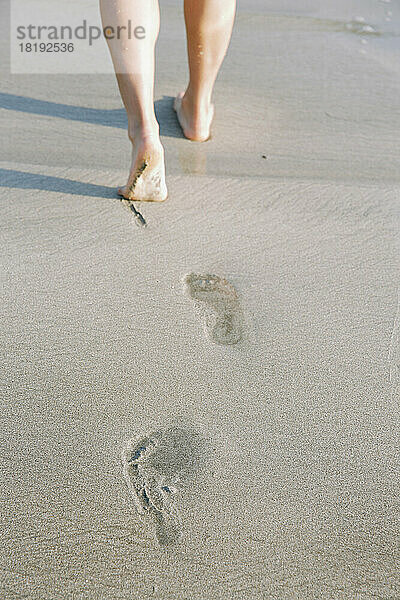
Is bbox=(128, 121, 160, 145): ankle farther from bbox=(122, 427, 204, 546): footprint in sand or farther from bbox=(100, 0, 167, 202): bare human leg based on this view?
bbox=(122, 427, 204, 546): footprint in sand

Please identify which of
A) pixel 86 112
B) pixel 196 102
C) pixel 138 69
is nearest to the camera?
pixel 138 69

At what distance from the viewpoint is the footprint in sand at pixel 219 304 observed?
1.41 meters

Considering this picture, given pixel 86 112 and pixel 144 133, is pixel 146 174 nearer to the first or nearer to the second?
pixel 144 133

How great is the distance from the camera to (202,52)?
202 centimetres

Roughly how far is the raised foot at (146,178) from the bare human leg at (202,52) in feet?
1.62

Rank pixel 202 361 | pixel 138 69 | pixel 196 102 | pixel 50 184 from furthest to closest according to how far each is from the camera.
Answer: pixel 196 102, pixel 50 184, pixel 138 69, pixel 202 361

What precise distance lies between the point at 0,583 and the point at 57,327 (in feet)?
1.99

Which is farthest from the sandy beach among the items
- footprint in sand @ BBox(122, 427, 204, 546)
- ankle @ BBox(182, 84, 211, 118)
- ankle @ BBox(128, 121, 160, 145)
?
ankle @ BBox(128, 121, 160, 145)

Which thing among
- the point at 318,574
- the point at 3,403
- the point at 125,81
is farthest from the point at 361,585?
the point at 125,81

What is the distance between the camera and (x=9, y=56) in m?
2.82

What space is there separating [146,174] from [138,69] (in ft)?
1.00

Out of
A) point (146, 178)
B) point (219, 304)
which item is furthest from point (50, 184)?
point (219, 304)

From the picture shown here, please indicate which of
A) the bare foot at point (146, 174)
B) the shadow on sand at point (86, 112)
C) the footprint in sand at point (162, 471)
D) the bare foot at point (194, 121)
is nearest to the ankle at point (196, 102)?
the bare foot at point (194, 121)

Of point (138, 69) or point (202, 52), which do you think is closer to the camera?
point (138, 69)
